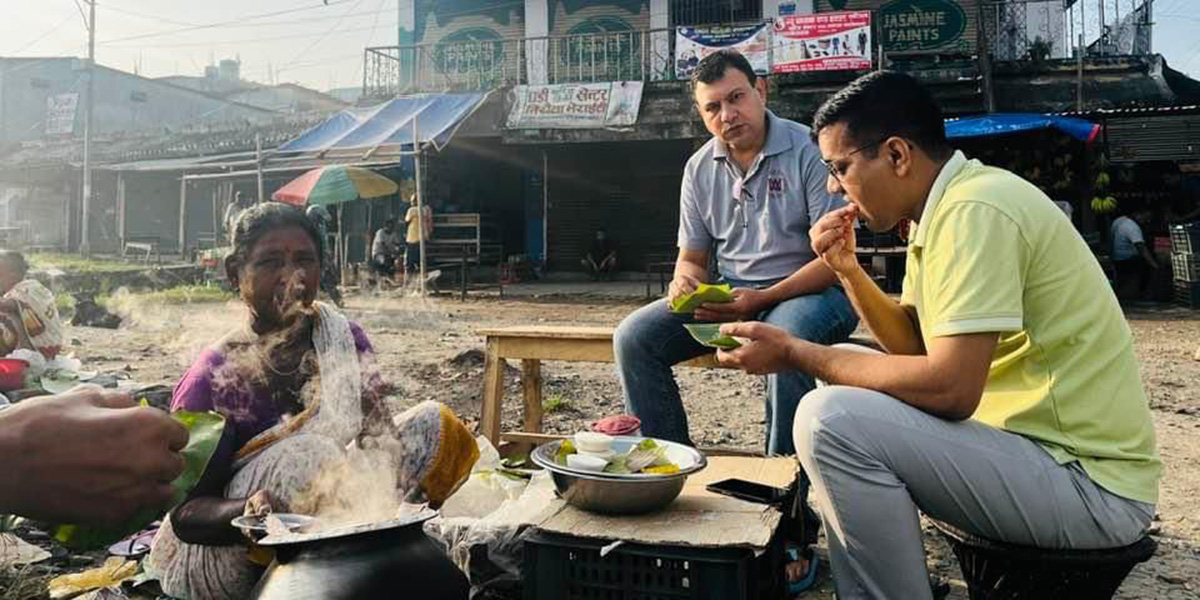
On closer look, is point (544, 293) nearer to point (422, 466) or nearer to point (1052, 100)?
point (1052, 100)

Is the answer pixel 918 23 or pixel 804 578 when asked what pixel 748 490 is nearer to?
pixel 804 578

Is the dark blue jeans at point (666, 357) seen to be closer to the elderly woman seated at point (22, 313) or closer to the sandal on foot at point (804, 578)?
the sandal on foot at point (804, 578)

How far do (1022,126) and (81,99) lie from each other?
120 feet

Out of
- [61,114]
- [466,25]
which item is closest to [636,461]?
[466,25]

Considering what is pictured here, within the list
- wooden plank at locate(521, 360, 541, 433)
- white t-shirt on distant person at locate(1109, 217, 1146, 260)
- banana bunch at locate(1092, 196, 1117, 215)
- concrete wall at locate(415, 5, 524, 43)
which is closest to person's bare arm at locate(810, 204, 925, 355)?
wooden plank at locate(521, 360, 541, 433)

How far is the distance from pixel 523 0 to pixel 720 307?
17194 mm

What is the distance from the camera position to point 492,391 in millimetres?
4320

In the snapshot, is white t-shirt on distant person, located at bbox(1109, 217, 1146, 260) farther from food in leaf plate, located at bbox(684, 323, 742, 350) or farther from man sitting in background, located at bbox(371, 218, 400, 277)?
man sitting in background, located at bbox(371, 218, 400, 277)

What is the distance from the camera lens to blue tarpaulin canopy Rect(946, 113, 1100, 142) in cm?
1173

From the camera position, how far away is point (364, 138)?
15.2m

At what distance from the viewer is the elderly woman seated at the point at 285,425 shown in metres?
2.37

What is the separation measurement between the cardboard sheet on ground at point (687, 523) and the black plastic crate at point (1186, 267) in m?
11.7

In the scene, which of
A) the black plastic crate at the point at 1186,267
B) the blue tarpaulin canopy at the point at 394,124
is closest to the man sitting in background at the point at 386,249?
the blue tarpaulin canopy at the point at 394,124

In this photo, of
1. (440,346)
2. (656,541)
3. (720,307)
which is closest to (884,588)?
(656,541)
